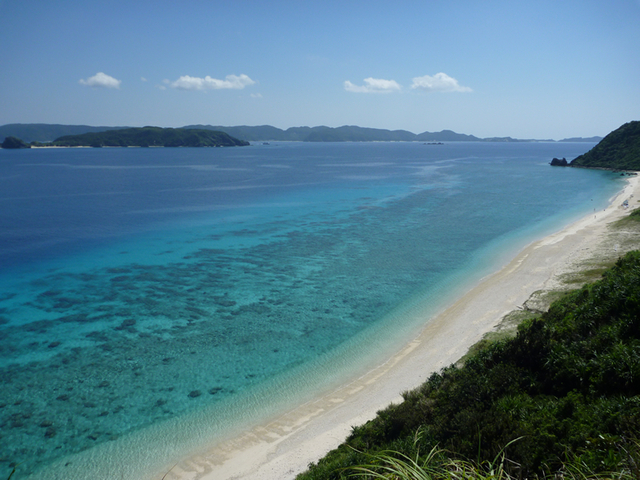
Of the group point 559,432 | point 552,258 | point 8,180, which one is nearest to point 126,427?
point 559,432

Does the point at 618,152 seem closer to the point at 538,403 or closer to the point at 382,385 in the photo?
the point at 382,385

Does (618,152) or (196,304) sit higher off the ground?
(618,152)

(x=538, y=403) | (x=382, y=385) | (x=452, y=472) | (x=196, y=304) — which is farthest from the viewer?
(x=196, y=304)

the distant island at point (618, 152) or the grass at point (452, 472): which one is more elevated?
the distant island at point (618, 152)

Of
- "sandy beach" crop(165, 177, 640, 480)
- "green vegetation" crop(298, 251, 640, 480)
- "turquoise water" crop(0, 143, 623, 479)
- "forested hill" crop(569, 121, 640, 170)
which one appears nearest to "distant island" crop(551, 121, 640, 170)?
"forested hill" crop(569, 121, 640, 170)

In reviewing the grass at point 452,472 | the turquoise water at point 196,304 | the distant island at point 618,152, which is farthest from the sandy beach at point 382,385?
the distant island at point 618,152

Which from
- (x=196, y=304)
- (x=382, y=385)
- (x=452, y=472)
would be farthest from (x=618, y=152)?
(x=452, y=472)

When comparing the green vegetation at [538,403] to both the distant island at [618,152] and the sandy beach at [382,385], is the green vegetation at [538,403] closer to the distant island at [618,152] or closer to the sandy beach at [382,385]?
the sandy beach at [382,385]
